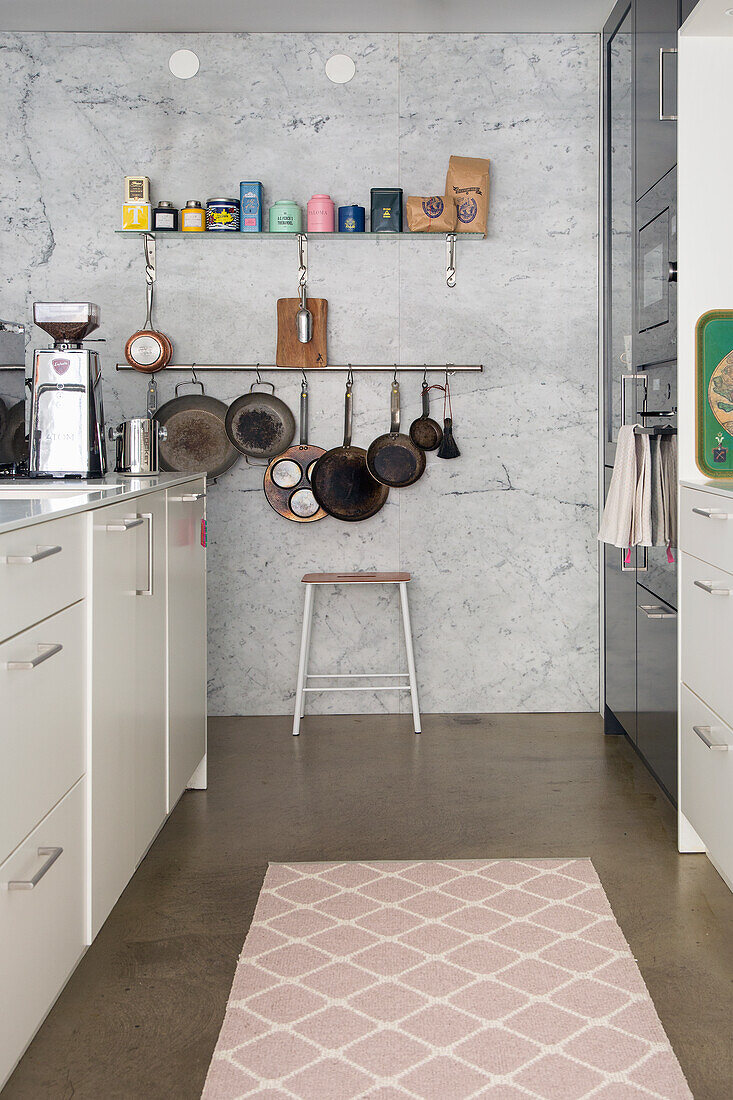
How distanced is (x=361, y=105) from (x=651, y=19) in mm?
1247

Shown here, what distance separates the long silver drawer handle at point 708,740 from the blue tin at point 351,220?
2.25 metres

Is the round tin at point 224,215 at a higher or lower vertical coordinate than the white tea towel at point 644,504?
higher

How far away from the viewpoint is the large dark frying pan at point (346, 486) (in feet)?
12.6

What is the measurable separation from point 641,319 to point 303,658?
1.69 metres

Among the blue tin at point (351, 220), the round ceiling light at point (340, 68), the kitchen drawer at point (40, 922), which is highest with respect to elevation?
the round ceiling light at point (340, 68)

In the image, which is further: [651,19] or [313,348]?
[313,348]

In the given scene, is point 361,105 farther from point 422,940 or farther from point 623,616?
point 422,940

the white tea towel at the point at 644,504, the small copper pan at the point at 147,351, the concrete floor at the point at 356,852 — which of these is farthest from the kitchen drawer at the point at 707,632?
the small copper pan at the point at 147,351

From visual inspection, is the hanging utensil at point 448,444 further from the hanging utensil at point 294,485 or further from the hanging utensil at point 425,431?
the hanging utensil at point 294,485

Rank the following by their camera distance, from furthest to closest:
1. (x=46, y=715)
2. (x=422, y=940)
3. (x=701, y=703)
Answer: (x=701, y=703) → (x=422, y=940) → (x=46, y=715)

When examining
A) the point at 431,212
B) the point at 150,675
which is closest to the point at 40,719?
the point at 150,675

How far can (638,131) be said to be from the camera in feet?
9.99

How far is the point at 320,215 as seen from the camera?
3.72 m

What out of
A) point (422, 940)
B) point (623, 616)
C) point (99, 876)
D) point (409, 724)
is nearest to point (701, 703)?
point (422, 940)
